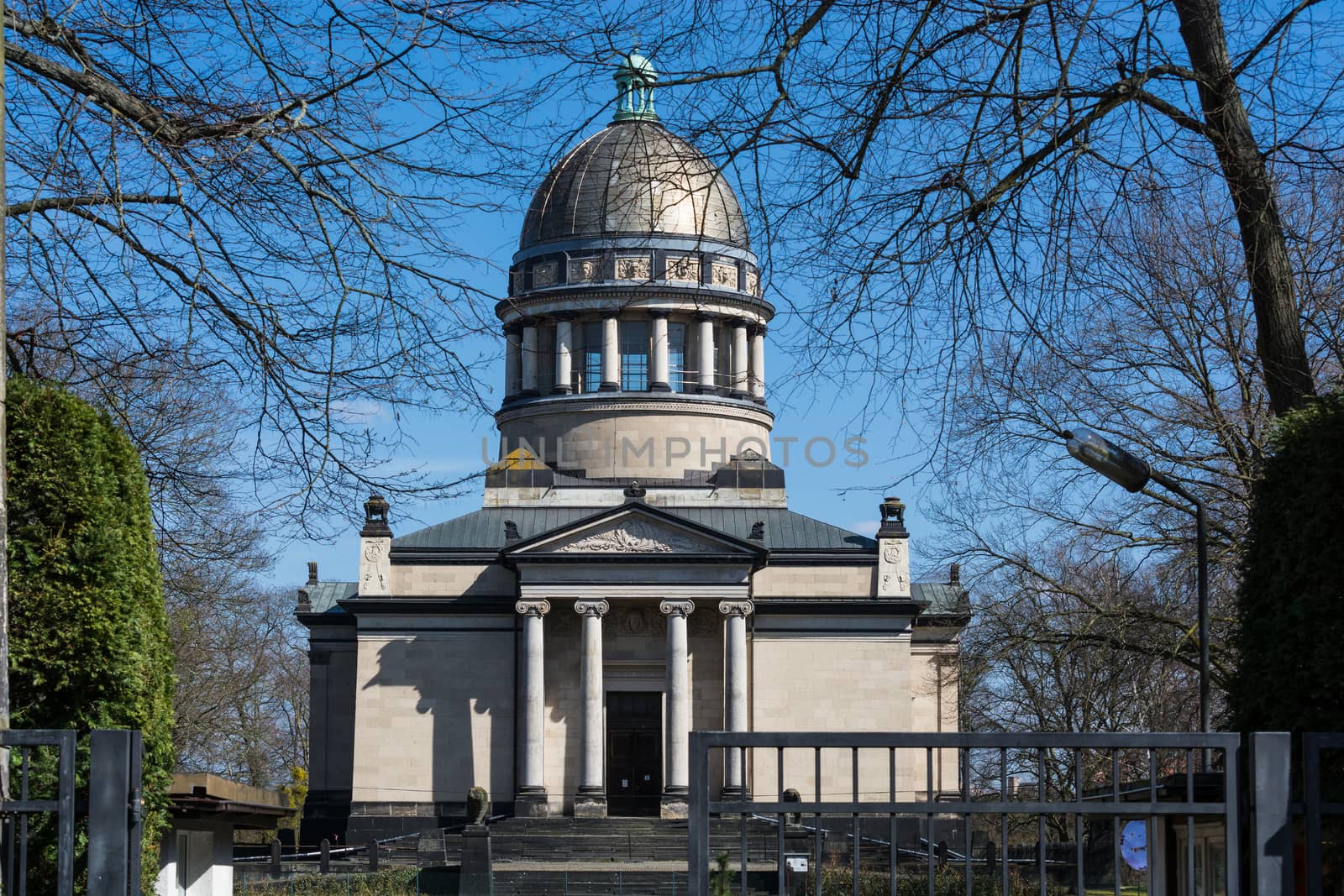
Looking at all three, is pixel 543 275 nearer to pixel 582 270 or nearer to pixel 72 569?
pixel 582 270

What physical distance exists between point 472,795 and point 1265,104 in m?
40.2

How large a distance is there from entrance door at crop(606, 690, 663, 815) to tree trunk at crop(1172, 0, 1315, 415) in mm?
44648

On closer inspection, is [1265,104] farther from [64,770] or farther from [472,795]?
[472,795]

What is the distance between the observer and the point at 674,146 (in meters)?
11.3

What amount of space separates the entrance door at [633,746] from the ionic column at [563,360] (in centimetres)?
1385

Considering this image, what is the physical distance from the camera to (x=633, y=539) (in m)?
54.0

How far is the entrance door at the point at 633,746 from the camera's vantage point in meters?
55.7

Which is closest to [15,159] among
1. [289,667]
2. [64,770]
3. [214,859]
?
[64,770]

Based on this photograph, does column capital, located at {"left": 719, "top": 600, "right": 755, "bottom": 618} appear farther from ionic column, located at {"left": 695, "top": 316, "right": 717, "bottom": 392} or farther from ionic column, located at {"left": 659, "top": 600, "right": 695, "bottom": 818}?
ionic column, located at {"left": 695, "top": 316, "right": 717, "bottom": 392}

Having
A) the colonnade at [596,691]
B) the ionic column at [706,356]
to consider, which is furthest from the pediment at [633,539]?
the ionic column at [706,356]

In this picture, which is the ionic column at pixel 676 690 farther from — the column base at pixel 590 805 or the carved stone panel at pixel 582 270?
the carved stone panel at pixel 582 270

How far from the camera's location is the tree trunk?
11.5 meters

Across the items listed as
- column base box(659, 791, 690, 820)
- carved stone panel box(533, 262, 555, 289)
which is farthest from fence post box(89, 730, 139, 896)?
carved stone panel box(533, 262, 555, 289)

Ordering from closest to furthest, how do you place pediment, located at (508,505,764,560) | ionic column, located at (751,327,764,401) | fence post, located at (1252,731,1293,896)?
fence post, located at (1252,731,1293,896), pediment, located at (508,505,764,560), ionic column, located at (751,327,764,401)
